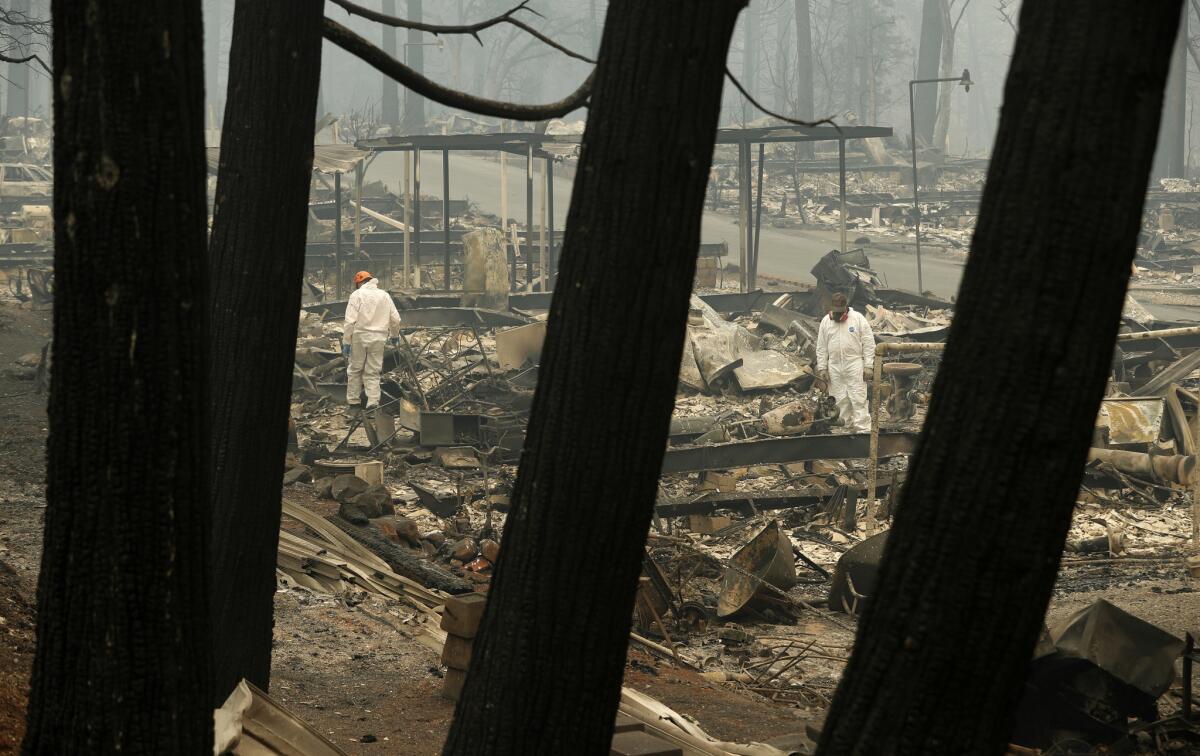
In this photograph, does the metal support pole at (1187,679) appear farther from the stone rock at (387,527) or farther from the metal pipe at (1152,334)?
the stone rock at (387,527)

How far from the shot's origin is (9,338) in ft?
67.8

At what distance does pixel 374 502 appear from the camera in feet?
36.8

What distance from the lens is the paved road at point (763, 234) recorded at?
2912 cm

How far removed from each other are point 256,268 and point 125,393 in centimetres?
227

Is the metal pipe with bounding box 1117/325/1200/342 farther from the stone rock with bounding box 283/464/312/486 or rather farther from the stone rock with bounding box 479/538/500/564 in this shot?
the stone rock with bounding box 283/464/312/486

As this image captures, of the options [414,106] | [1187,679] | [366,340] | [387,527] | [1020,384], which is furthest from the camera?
[414,106]

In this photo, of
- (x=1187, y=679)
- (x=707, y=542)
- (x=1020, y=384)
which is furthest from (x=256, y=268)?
(x=707, y=542)

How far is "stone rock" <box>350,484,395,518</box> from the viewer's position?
11094 mm

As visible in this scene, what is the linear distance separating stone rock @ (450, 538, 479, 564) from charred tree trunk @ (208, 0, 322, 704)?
5.08m

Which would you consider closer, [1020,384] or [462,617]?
[1020,384]

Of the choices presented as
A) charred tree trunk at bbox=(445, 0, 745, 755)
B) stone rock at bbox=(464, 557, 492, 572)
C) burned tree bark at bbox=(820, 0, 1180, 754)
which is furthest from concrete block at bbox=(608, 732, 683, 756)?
stone rock at bbox=(464, 557, 492, 572)

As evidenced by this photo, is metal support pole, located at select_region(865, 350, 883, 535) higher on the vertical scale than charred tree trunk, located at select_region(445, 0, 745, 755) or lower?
lower

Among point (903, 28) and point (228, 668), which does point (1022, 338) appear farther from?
point (903, 28)

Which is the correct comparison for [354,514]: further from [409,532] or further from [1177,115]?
[1177,115]
